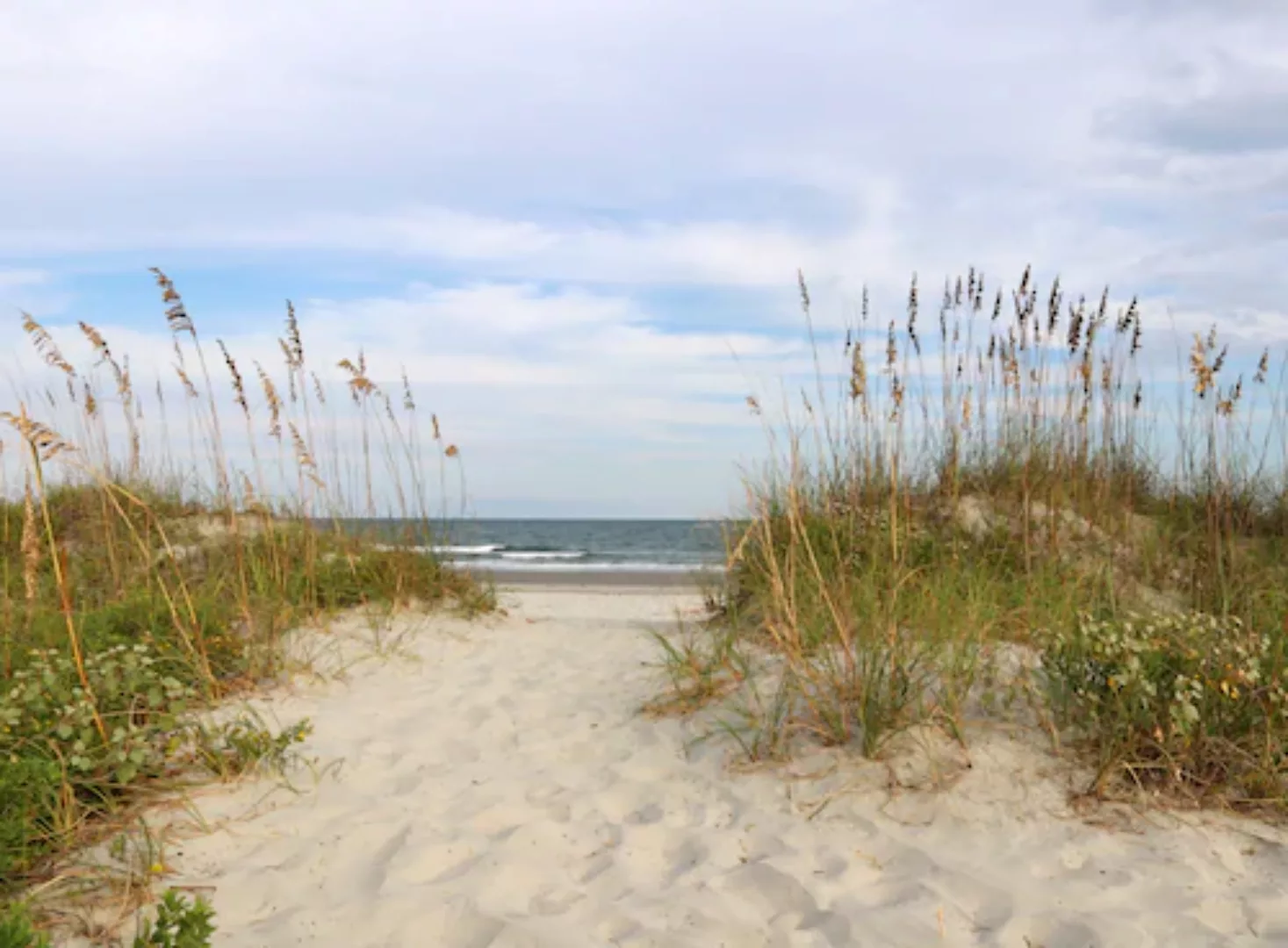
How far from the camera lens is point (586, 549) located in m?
26.6

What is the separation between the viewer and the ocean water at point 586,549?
6.64 metres

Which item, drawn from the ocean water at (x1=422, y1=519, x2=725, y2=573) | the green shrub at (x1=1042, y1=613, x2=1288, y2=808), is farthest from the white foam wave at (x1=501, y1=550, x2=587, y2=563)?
the green shrub at (x1=1042, y1=613, x2=1288, y2=808)

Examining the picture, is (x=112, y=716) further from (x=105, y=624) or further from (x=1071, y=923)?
(x=1071, y=923)

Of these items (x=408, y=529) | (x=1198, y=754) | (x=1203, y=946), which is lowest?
(x=1203, y=946)

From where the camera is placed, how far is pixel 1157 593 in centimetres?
611

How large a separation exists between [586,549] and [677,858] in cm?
2357

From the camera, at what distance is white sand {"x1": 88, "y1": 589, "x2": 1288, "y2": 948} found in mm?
2633

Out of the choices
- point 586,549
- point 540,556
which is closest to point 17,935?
point 540,556

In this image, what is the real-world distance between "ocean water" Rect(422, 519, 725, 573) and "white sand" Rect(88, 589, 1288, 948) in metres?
1.95

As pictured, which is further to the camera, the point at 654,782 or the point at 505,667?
the point at 505,667

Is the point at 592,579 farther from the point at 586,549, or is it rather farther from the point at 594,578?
the point at 586,549

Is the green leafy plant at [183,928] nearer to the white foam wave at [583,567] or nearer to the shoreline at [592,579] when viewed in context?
the shoreline at [592,579]

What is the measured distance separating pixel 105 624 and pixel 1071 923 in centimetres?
413

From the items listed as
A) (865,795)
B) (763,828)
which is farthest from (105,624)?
(865,795)
